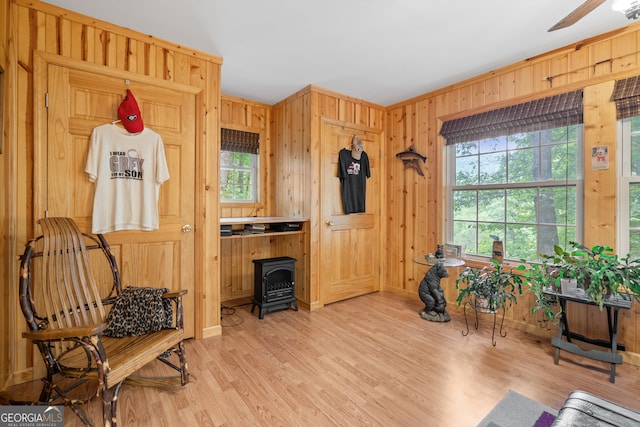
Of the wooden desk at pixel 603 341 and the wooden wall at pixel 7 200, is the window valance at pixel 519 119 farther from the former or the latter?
the wooden wall at pixel 7 200

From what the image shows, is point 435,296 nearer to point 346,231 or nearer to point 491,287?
point 491,287

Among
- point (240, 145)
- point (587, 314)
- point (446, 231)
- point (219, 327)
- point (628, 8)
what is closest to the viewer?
point (628, 8)

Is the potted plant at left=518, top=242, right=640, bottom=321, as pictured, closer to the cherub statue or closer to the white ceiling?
the cherub statue

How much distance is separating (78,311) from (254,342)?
4.44 feet

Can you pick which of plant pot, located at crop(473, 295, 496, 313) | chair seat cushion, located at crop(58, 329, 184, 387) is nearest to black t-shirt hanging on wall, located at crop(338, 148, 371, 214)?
plant pot, located at crop(473, 295, 496, 313)

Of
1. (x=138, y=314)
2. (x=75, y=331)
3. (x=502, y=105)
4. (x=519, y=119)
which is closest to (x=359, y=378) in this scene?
(x=138, y=314)

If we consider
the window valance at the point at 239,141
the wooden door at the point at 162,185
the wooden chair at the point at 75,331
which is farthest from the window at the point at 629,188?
the window valance at the point at 239,141

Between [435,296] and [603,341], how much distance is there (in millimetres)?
1328

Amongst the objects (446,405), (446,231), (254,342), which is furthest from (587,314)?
(254,342)

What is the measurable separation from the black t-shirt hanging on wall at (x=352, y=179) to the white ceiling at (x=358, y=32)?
969 millimetres

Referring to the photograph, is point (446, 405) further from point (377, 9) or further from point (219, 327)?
point (377, 9)

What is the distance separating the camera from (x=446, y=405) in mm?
1866

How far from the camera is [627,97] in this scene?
236 cm

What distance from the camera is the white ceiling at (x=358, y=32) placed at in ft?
7.02
